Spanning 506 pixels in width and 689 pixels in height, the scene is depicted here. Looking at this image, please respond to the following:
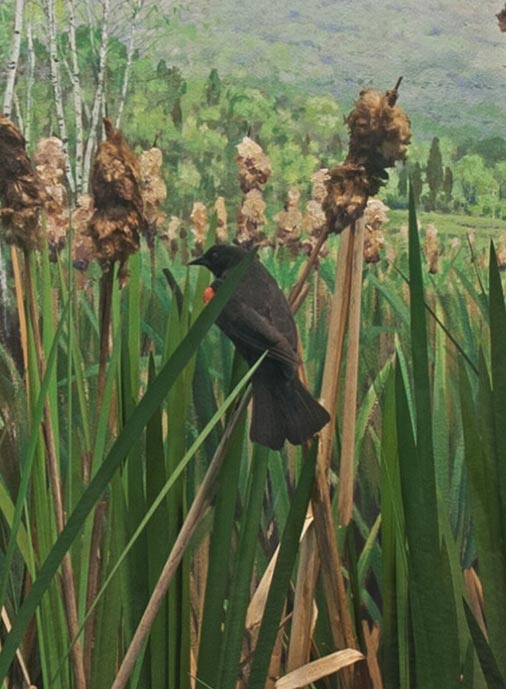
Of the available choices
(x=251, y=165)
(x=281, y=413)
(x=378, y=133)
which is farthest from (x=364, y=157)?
(x=281, y=413)

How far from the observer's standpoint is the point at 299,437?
4.11 feet

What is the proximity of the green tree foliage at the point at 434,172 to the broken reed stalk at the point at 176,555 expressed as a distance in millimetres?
425

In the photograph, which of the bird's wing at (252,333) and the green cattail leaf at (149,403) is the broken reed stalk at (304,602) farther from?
the green cattail leaf at (149,403)

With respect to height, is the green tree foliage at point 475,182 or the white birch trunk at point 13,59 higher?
the white birch trunk at point 13,59

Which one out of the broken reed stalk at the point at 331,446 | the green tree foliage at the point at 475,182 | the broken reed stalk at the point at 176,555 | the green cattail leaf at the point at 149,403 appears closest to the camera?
the green cattail leaf at the point at 149,403

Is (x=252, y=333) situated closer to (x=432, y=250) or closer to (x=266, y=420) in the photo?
(x=266, y=420)

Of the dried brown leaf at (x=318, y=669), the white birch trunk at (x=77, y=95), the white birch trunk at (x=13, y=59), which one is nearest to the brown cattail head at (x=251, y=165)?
→ the white birch trunk at (x=77, y=95)

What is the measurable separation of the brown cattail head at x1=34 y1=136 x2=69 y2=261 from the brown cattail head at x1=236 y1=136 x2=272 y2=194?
24 cm

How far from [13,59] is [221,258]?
0.40 metres

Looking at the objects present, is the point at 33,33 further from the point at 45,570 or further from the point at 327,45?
the point at 45,570

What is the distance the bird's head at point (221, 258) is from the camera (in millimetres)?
1255

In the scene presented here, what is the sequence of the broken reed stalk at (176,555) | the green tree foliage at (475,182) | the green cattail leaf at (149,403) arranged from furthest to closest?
1. the green tree foliage at (475,182)
2. the broken reed stalk at (176,555)
3. the green cattail leaf at (149,403)

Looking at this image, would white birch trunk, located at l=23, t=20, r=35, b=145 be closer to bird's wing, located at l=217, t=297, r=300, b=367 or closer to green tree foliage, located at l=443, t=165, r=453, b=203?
bird's wing, located at l=217, t=297, r=300, b=367

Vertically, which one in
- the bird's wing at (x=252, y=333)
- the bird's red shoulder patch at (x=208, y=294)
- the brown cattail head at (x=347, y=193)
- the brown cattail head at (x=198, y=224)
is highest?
the brown cattail head at (x=347, y=193)
